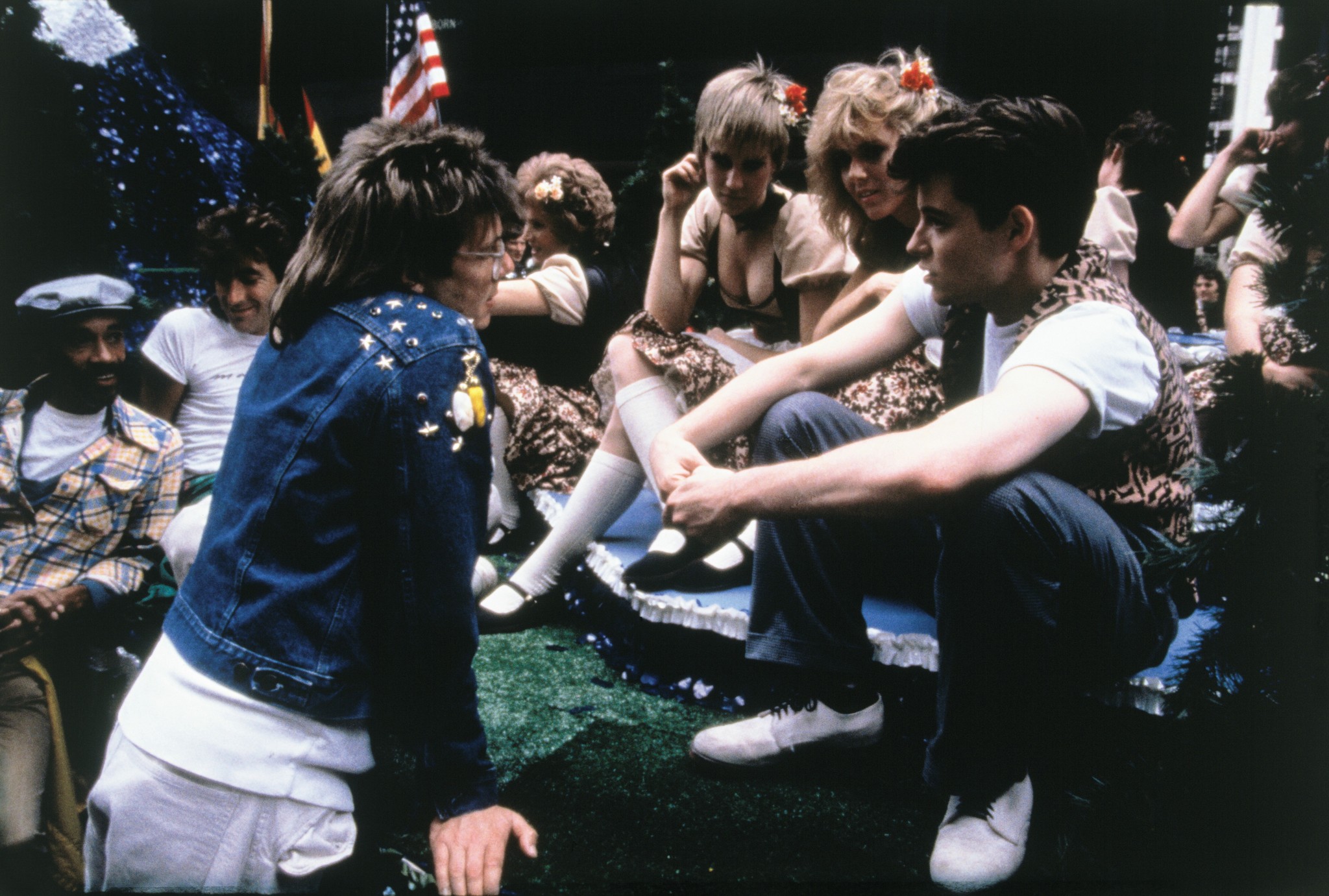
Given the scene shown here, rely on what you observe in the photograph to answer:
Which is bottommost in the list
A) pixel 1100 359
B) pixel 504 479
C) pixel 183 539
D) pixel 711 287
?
pixel 504 479

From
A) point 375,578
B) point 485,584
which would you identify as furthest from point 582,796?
point 485,584

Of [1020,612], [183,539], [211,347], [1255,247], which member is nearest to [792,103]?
[1255,247]

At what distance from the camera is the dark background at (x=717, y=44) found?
1.57m

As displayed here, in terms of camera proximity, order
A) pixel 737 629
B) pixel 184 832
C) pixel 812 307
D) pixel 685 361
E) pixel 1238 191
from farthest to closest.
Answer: pixel 685 361 → pixel 812 307 → pixel 737 629 → pixel 1238 191 → pixel 184 832

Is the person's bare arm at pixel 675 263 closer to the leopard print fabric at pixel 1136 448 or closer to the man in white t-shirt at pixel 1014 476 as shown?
the man in white t-shirt at pixel 1014 476

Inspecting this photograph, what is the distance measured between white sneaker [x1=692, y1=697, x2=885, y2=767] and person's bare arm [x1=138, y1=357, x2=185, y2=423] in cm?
130

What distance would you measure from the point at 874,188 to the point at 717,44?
23.6 inches

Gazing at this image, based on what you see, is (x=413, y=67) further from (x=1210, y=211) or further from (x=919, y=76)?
(x=1210, y=211)

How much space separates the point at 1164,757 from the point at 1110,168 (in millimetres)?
1262

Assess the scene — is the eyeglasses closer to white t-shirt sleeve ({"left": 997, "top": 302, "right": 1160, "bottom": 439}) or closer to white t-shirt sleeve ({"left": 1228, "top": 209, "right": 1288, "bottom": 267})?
white t-shirt sleeve ({"left": 997, "top": 302, "right": 1160, "bottom": 439})

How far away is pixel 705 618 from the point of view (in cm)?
200

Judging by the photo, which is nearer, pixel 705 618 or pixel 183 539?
pixel 183 539

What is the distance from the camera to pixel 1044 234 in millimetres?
1368

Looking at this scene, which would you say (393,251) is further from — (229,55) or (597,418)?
(597,418)
